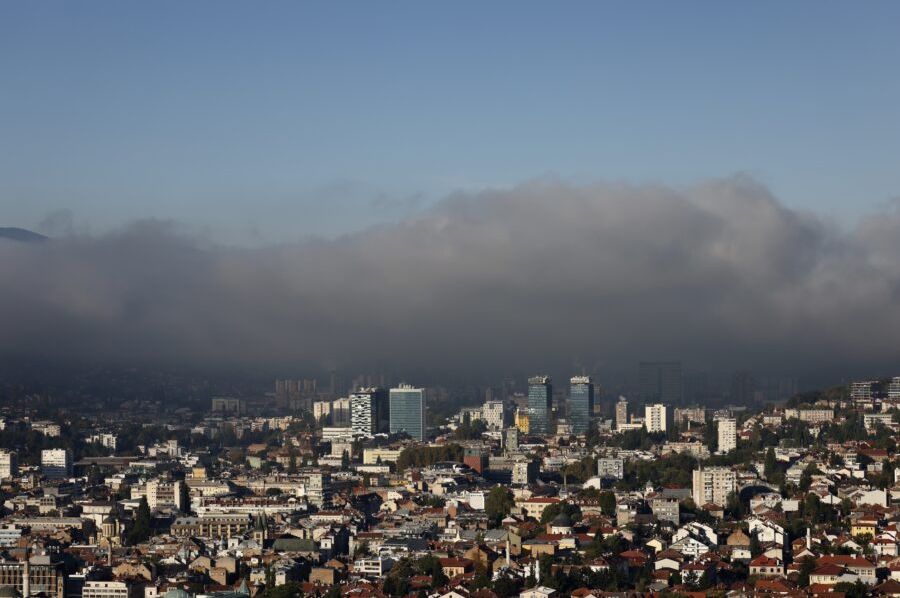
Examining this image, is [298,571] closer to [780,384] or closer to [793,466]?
[793,466]

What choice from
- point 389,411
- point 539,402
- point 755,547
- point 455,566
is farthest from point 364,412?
point 455,566

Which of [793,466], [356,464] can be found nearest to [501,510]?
[793,466]

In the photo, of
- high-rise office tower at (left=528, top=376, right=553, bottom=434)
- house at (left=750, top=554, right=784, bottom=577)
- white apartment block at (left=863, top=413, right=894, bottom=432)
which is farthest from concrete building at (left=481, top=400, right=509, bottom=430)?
house at (left=750, top=554, right=784, bottom=577)

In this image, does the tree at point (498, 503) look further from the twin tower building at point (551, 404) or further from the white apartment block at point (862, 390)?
the twin tower building at point (551, 404)

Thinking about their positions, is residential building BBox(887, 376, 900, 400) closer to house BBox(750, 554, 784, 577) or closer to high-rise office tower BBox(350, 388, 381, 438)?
high-rise office tower BBox(350, 388, 381, 438)

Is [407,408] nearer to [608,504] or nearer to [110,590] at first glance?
[608,504]

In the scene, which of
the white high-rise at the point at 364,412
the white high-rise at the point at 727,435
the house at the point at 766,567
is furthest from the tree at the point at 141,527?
the white high-rise at the point at 364,412
